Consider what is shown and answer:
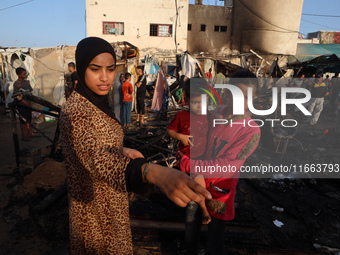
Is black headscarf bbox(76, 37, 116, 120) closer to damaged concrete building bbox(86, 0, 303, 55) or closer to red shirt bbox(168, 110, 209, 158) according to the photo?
red shirt bbox(168, 110, 209, 158)

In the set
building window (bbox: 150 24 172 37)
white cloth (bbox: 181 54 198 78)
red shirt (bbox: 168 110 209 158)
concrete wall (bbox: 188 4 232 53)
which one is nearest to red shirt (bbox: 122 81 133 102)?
white cloth (bbox: 181 54 198 78)

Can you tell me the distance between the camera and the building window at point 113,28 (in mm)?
18875

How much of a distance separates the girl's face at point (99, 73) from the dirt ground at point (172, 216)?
2474 millimetres

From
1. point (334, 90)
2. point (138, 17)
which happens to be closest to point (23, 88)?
point (138, 17)

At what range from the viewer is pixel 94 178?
1.15m

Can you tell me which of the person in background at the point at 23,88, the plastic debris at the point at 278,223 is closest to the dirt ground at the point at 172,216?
the plastic debris at the point at 278,223

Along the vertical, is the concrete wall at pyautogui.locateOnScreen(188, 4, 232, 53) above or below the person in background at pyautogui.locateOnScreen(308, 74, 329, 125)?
above

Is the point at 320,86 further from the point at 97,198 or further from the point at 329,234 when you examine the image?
the point at 97,198

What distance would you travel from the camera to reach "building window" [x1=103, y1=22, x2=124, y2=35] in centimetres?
1888

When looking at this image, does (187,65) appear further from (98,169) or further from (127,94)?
(98,169)

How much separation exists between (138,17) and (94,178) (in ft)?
A: 67.9

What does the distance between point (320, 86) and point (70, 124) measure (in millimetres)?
12198

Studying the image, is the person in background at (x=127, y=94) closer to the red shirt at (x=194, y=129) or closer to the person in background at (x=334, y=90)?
the red shirt at (x=194, y=129)

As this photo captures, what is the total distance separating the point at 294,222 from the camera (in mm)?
3514
